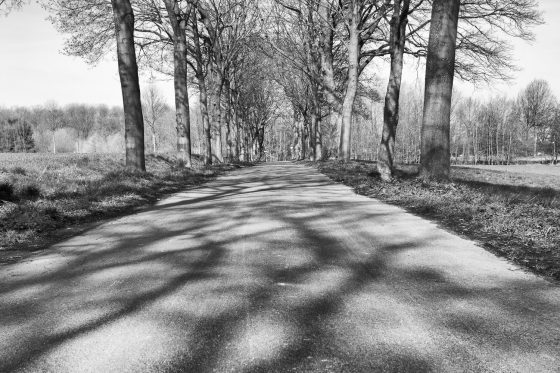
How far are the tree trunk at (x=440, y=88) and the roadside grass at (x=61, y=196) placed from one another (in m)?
6.96

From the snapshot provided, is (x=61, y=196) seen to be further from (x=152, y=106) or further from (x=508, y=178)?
(x=152, y=106)

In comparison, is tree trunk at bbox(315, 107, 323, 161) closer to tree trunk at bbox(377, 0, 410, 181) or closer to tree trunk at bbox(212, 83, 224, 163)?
tree trunk at bbox(212, 83, 224, 163)

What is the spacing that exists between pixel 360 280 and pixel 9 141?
85584mm

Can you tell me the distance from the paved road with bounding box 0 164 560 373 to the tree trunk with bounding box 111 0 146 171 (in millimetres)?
7541

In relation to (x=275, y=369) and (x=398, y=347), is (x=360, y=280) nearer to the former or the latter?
(x=398, y=347)

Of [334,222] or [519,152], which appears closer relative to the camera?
[334,222]

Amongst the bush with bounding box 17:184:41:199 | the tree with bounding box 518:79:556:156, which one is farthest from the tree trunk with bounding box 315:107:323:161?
the tree with bounding box 518:79:556:156

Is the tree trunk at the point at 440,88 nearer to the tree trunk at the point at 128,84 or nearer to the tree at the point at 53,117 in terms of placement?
the tree trunk at the point at 128,84

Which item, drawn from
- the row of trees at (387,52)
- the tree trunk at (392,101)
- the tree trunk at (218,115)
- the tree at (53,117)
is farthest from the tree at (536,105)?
the tree at (53,117)

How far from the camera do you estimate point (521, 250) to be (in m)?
4.37

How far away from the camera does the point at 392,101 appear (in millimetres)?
12117

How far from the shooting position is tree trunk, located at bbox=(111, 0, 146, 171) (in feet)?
40.0

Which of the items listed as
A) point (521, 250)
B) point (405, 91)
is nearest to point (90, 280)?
point (521, 250)

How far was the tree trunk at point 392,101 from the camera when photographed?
11.7 metres
